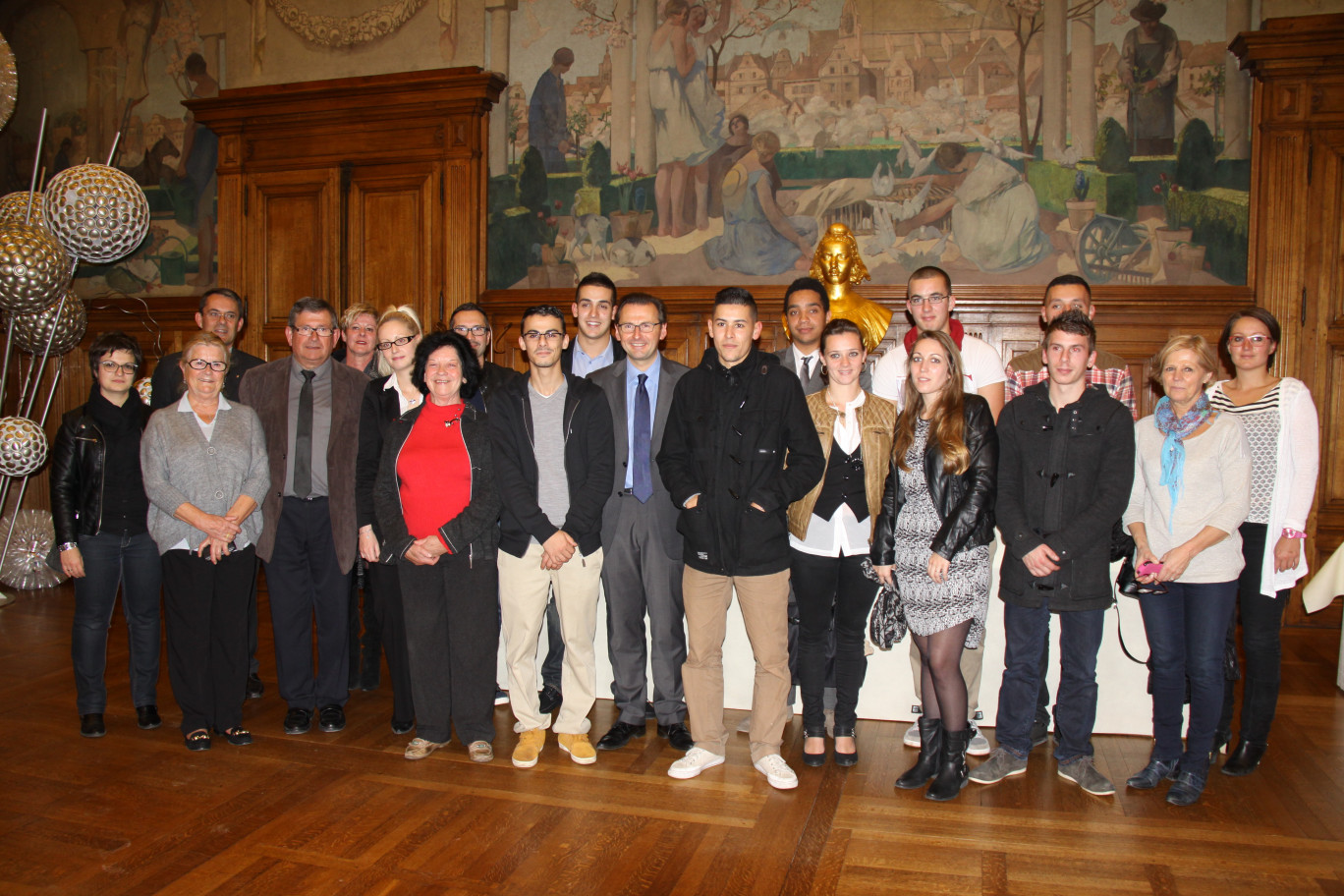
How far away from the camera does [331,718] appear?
13.1 feet

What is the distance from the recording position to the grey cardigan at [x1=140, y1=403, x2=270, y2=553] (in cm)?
372

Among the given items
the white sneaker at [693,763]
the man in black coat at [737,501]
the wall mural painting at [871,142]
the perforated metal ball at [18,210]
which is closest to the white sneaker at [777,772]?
the man in black coat at [737,501]

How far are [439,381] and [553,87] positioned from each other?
14.6 feet

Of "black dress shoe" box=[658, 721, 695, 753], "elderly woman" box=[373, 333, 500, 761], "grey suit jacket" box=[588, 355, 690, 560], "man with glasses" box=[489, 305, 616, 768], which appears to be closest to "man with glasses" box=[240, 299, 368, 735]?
"elderly woman" box=[373, 333, 500, 761]

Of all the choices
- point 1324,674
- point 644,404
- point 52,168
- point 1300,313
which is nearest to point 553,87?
point 644,404

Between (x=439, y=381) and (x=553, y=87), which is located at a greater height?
(x=553, y=87)

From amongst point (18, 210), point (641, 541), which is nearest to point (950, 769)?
point (641, 541)

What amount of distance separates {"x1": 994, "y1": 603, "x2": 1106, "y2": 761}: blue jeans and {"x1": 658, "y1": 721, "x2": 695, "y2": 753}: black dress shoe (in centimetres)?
121

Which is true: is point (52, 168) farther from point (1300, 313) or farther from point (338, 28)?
point (1300, 313)

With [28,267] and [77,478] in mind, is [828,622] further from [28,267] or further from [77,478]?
[28,267]

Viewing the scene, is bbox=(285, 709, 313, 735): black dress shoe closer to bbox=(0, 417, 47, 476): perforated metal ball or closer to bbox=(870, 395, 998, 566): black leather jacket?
bbox=(0, 417, 47, 476): perforated metal ball

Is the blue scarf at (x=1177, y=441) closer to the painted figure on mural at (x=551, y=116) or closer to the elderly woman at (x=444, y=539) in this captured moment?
the elderly woman at (x=444, y=539)

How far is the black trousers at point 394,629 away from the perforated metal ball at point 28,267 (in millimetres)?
2667

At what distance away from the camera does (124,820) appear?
10.3 feet
